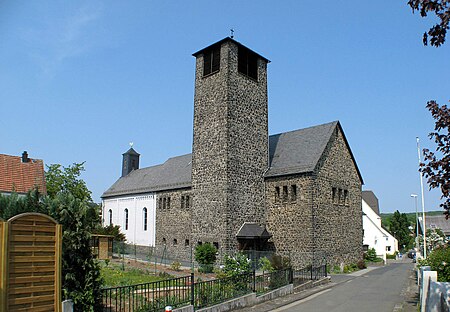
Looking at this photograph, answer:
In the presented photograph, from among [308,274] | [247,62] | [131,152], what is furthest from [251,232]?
[131,152]

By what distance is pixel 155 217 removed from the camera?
3919cm

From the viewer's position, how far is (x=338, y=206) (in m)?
31.3

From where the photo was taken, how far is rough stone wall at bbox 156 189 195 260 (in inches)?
1355

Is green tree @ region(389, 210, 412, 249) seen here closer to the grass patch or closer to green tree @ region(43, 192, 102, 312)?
the grass patch

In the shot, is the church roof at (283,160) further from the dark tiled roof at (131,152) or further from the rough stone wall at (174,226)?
the dark tiled roof at (131,152)

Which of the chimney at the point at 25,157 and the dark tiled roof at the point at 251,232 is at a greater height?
the chimney at the point at 25,157

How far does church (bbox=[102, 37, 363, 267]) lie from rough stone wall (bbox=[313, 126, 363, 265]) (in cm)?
7

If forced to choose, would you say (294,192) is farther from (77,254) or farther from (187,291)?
(77,254)

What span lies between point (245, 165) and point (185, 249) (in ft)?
31.0

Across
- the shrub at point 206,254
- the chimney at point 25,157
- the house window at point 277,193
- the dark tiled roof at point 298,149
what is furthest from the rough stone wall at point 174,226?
the chimney at point 25,157

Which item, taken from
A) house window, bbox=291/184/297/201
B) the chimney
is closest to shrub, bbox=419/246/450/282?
house window, bbox=291/184/297/201

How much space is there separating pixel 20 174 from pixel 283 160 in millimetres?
21252

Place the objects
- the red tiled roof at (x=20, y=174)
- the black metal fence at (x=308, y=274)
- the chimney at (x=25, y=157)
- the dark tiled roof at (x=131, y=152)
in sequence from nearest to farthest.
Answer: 1. the black metal fence at (x=308, y=274)
2. the red tiled roof at (x=20, y=174)
3. the chimney at (x=25, y=157)
4. the dark tiled roof at (x=131, y=152)

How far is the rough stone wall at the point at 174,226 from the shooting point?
113 ft
